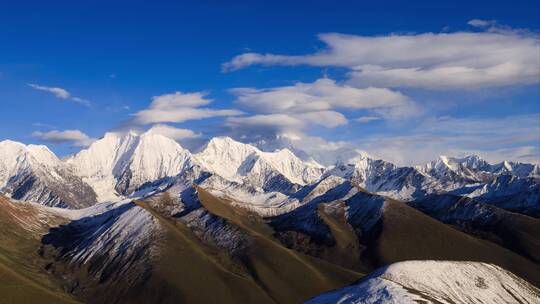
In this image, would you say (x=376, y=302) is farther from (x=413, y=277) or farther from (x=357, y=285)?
(x=413, y=277)

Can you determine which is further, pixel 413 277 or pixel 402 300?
pixel 413 277

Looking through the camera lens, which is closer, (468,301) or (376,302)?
(376,302)

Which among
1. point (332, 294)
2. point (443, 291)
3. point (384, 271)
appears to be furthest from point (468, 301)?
point (332, 294)

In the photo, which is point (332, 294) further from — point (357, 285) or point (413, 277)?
point (413, 277)

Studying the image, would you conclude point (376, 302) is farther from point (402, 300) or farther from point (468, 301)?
point (468, 301)

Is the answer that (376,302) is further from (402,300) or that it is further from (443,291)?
(443,291)

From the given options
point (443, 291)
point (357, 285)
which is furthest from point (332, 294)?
point (443, 291)

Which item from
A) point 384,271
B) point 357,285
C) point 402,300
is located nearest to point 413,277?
point 384,271
